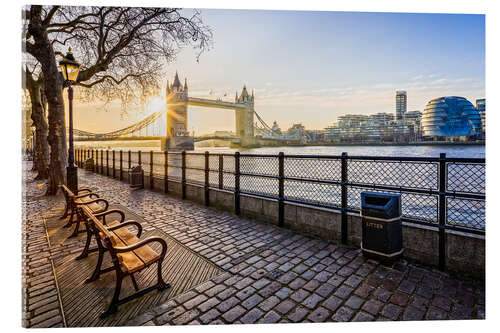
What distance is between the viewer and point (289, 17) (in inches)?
167

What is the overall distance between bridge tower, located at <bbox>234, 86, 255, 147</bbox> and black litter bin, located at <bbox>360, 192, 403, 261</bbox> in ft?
208

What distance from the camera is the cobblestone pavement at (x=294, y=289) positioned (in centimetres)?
268

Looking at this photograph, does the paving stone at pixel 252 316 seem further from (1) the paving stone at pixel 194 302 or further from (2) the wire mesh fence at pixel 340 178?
(2) the wire mesh fence at pixel 340 178

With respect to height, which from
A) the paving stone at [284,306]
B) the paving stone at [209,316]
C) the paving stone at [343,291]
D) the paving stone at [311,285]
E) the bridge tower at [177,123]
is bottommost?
the paving stone at [209,316]

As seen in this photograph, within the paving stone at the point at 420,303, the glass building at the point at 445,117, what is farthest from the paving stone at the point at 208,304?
the glass building at the point at 445,117

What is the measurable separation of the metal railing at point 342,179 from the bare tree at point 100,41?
3.80 metres

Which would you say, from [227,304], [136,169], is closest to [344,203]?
[227,304]

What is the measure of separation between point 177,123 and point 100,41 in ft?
186

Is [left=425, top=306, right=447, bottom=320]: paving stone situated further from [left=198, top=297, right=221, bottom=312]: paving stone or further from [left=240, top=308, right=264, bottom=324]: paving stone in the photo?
[left=198, top=297, right=221, bottom=312]: paving stone

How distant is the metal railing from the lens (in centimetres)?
357

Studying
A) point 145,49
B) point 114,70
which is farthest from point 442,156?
point 114,70

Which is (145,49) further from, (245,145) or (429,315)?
(245,145)

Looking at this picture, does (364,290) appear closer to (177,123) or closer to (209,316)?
(209,316)

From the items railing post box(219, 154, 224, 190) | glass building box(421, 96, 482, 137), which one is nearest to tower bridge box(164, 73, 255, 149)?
glass building box(421, 96, 482, 137)
